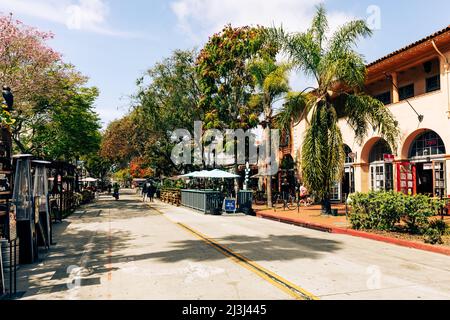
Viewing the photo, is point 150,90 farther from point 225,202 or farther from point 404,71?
point 404,71

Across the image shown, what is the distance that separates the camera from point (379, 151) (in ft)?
74.4

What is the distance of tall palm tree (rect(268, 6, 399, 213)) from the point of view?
653 inches

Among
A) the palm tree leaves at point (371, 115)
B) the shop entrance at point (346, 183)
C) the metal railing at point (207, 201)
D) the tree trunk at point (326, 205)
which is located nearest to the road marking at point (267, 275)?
the tree trunk at point (326, 205)

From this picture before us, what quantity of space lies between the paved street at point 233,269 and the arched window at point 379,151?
1203cm

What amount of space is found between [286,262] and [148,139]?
32131mm

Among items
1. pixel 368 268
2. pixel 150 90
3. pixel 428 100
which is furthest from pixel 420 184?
pixel 150 90

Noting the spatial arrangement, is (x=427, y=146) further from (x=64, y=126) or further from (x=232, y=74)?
(x=64, y=126)

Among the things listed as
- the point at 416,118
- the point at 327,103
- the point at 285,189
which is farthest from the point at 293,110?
the point at 285,189

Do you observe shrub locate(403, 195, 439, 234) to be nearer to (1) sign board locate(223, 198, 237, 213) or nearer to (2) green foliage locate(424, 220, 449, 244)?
(2) green foliage locate(424, 220, 449, 244)

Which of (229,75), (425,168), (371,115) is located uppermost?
(229,75)

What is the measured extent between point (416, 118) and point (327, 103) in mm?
→ 5032

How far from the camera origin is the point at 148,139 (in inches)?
1518

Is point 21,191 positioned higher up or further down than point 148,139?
further down

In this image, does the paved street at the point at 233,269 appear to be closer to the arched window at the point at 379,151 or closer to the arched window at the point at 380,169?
the arched window at the point at 380,169
